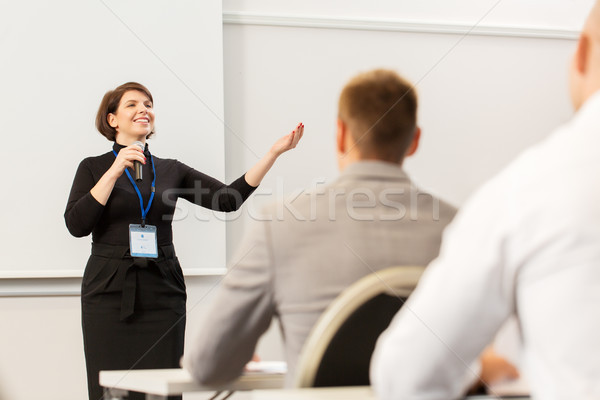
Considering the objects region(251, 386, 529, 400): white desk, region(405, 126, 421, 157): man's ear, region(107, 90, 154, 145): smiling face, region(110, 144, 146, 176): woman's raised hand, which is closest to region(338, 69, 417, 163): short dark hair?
region(405, 126, 421, 157): man's ear

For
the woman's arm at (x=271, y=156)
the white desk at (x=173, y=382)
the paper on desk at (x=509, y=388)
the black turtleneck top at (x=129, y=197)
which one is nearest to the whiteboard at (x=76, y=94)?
the black turtleneck top at (x=129, y=197)

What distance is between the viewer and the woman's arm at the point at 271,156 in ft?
6.24

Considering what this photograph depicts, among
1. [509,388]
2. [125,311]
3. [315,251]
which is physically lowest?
[125,311]

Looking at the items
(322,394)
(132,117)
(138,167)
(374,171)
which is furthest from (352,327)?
(132,117)

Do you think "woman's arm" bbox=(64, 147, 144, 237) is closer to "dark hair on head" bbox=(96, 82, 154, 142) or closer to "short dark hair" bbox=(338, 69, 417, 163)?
"dark hair on head" bbox=(96, 82, 154, 142)

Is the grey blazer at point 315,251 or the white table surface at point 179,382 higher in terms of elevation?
the grey blazer at point 315,251

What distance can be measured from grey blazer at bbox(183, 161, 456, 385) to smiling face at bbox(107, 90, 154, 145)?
1318 millimetres

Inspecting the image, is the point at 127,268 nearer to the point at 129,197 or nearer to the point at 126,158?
the point at 129,197

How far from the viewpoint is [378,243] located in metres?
0.78

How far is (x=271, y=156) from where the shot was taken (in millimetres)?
1956

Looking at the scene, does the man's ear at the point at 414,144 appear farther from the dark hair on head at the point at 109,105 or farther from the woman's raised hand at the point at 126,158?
the dark hair on head at the point at 109,105

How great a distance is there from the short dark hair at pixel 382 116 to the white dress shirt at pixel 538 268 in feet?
1.08

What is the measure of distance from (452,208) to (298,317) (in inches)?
8.7

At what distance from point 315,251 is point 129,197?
1282 millimetres
